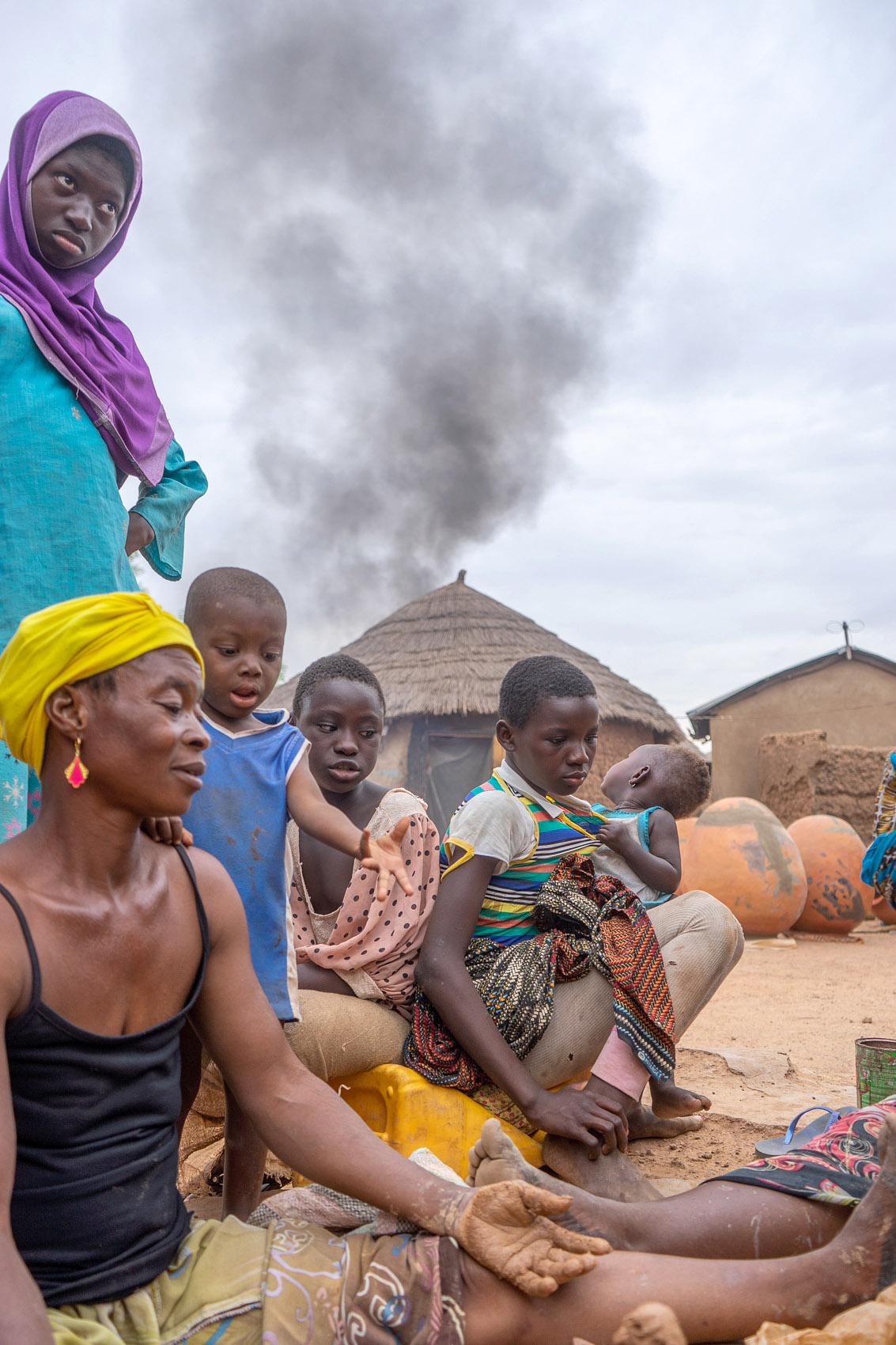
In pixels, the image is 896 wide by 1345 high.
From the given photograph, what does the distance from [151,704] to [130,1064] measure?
0.55m

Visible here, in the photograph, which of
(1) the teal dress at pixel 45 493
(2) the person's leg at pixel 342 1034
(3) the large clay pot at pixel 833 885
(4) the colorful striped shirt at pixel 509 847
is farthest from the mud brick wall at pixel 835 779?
(1) the teal dress at pixel 45 493

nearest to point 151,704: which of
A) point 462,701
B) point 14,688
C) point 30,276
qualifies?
point 14,688

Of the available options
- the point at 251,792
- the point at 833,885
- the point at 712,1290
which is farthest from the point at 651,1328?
the point at 833,885

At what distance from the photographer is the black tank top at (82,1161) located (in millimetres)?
1357

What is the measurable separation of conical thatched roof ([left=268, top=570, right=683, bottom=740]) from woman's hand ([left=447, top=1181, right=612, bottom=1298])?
34.6ft

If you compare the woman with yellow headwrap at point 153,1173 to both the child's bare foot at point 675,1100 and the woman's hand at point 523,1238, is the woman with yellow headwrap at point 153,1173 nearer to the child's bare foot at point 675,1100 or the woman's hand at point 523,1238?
the woman's hand at point 523,1238

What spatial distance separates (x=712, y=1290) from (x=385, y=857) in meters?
0.89

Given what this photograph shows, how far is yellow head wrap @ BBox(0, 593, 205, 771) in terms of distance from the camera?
146cm

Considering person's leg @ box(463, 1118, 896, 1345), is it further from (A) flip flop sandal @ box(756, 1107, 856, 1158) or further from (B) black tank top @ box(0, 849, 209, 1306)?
(A) flip flop sandal @ box(756, 1107, 856, 1158)

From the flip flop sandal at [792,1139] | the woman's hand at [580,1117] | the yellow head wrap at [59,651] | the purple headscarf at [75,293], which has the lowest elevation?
the flip flop sandal at [792,1139]

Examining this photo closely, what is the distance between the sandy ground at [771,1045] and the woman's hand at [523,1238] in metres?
1.50

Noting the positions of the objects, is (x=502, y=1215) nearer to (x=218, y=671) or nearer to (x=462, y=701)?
(x=218, y=671)

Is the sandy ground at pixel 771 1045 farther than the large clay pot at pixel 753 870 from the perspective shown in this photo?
No

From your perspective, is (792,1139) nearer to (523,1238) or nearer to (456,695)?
(523,1238)
